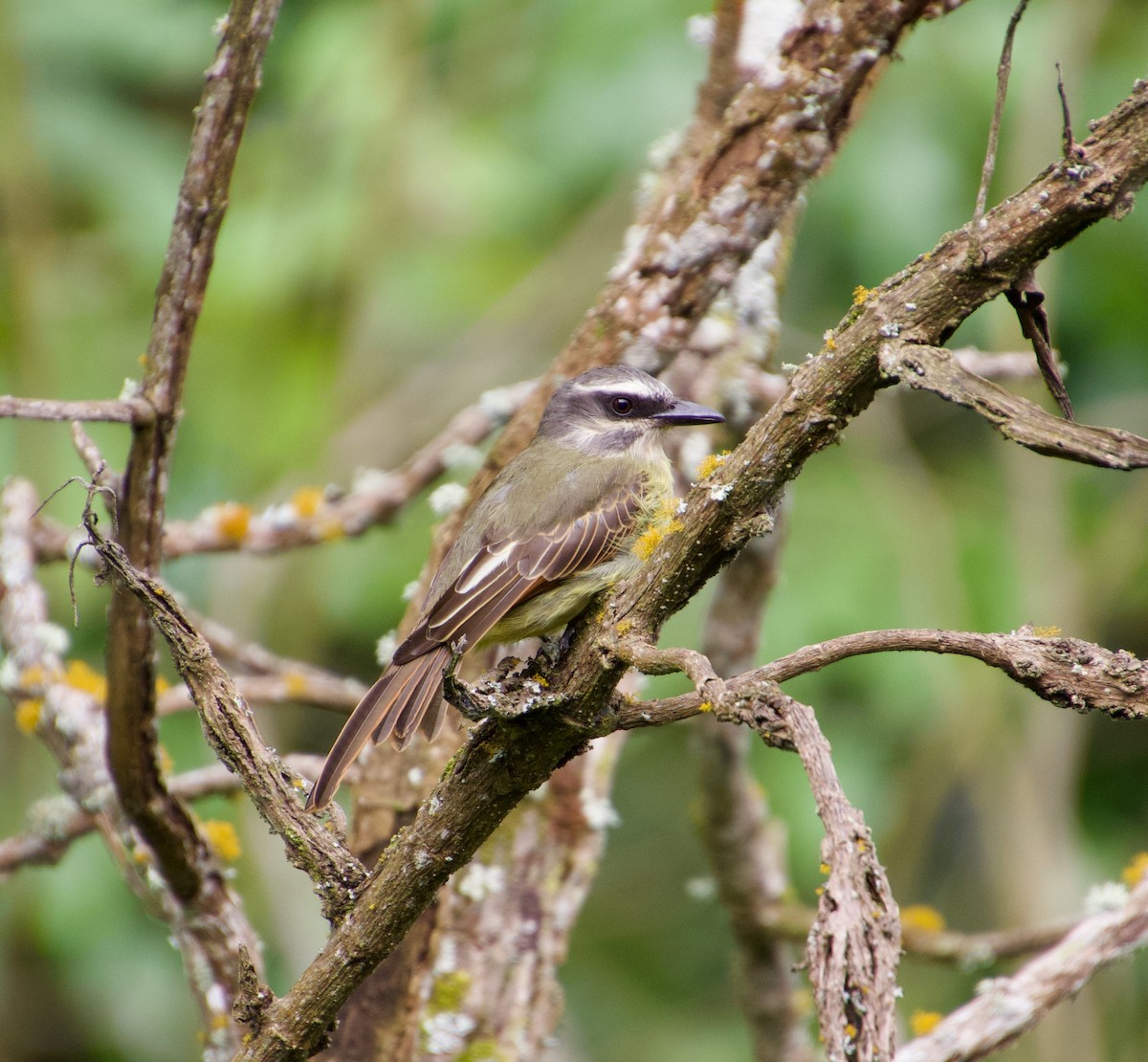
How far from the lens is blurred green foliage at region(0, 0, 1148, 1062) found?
617 cm

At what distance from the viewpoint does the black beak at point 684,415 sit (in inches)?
160

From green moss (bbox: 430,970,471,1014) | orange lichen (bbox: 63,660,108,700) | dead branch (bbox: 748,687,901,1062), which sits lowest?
dead branch (bbox: 748,687,901,1062)

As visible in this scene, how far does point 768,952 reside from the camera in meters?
5.22

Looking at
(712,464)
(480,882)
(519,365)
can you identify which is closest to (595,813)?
(480,882)

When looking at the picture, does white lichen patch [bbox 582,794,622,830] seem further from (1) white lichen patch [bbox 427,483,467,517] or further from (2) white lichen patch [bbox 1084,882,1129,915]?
(2) white lichen patch [bbox 1084,882,1129,915]

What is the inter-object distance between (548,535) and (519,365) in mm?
4152

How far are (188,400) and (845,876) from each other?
19.7 feet

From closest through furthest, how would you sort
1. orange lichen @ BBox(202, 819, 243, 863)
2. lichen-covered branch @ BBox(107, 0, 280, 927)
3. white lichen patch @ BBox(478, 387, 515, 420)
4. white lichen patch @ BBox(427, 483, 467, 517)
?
lichen-covered branch @ BBox(107, 0, 280, 927) → orange lichen @ BBox(202, 819, 243, 863) → white lichen patch @ BBox(427, 483, 467, 517) → white lichen patch @ BBox(478, 387, 515, 420)

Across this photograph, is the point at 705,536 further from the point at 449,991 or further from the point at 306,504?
the point at 306,504

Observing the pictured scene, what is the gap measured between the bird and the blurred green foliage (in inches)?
80.4

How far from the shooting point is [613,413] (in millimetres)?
4117

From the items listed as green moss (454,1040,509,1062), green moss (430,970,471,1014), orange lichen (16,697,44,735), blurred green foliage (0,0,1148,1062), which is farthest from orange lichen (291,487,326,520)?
blurred green foliage (0,0,1148,1062)

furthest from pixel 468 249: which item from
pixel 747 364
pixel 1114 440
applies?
pixel 1114 440

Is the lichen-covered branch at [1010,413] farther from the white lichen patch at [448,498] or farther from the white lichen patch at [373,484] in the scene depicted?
the white lichen patch at [373,484]
